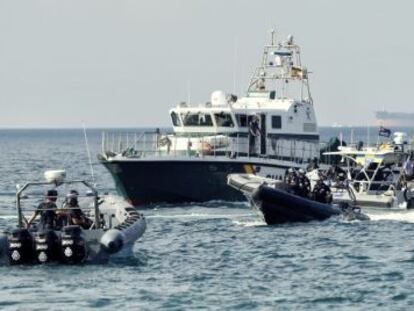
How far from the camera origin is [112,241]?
2356 cm

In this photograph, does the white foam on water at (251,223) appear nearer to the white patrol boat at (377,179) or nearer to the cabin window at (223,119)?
the white patrol boat at (377,179)

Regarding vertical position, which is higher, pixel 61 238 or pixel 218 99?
pixel 218 99

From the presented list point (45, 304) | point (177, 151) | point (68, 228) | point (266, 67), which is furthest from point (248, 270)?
point (266, 67)

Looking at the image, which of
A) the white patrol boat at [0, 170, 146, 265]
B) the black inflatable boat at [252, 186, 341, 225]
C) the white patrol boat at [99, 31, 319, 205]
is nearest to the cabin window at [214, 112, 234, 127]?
the white patrol boat at [99, 31, 319, 205]

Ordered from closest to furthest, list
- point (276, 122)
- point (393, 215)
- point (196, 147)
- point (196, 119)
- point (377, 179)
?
1. point (393, 215)
2. point (377, 179)
3. point (196, 147)
4. point (196, 119)
5. point (276, 122)

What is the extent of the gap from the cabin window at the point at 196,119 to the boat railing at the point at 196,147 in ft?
1.47

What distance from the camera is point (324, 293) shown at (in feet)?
72.0

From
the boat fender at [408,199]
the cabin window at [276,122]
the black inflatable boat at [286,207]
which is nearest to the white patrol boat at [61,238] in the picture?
the black inflatable boat at [286,207]

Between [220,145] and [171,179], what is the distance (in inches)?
108

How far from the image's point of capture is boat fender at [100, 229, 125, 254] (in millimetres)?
23578

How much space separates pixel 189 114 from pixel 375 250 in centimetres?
1685

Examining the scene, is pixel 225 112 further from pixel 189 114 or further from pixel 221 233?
pixel 221 233

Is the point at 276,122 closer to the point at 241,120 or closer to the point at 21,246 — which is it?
the point at 241,120

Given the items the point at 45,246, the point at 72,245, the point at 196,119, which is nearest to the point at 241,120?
the point at 196,119
